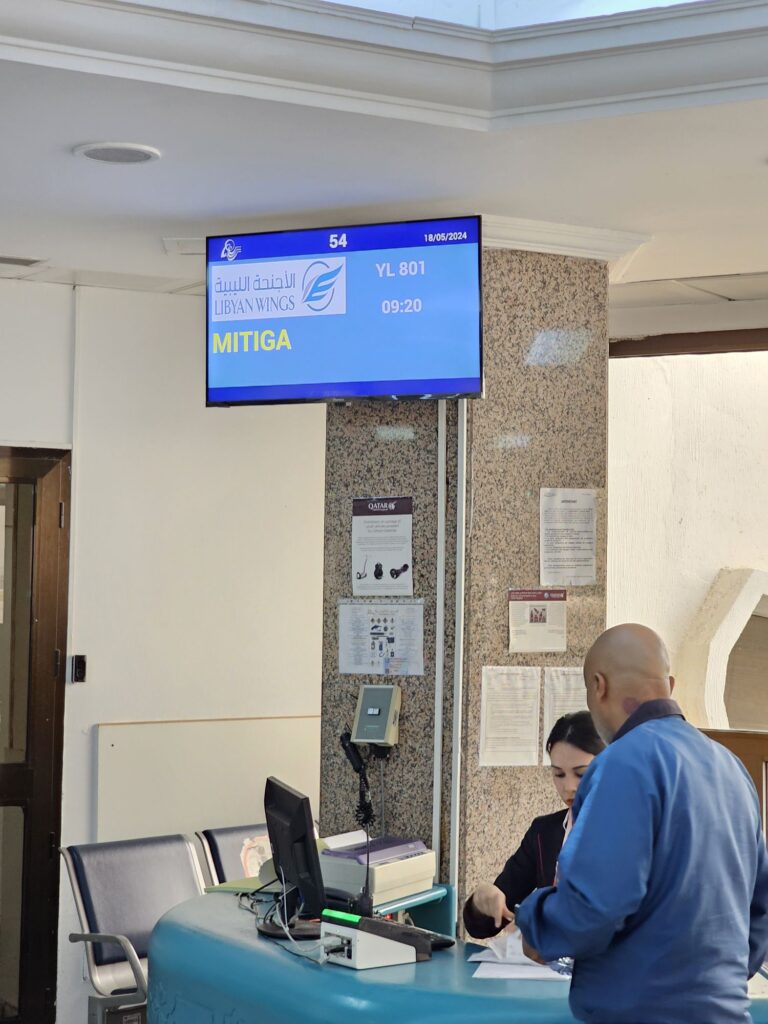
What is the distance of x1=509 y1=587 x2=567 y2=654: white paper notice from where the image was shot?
376cm

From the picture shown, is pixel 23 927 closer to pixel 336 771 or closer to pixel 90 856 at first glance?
pixel 90 856

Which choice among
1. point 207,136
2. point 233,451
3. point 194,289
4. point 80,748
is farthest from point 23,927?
point 207,136

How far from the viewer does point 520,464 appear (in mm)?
3793

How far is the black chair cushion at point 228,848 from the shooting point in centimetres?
443

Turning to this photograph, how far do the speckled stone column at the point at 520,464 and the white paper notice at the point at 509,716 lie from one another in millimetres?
28

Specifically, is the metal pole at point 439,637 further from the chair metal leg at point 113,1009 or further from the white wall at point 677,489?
the white wall at point 677,489

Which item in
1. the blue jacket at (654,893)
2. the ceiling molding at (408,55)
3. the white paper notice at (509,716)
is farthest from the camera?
the white paper notice at (509,716)

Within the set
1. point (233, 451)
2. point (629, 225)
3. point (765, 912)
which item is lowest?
point (765, 912)

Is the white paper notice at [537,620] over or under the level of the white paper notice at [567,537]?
under

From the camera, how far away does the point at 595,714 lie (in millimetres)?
2373

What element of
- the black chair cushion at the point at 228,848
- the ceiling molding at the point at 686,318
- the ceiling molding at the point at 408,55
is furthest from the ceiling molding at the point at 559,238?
the black chair cushion at the point at 228,848

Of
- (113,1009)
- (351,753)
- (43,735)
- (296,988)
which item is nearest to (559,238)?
(351,753)

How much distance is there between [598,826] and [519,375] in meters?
1.98

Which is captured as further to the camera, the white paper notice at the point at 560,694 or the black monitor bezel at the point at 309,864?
the white paper notice at the point at 560,694
